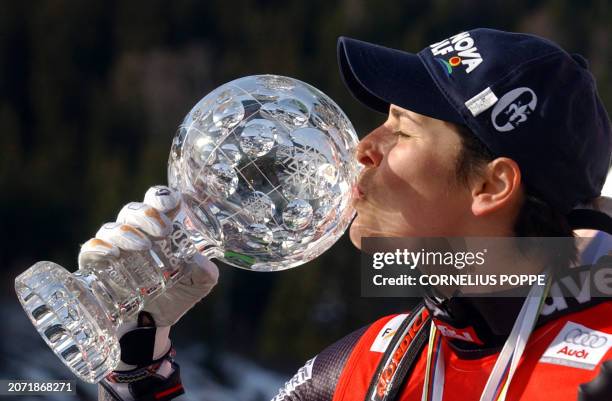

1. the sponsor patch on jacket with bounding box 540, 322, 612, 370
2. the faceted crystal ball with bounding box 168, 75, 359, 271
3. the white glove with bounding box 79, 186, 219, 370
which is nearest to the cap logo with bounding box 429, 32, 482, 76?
the faceted crystal ball with bounding box 168, 75, 359, 271

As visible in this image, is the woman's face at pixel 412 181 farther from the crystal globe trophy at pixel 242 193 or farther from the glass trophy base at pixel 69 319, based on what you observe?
the glass trophy base at pixel 69 319

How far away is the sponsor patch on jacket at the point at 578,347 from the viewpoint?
5.50ft

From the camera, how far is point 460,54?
1798mm

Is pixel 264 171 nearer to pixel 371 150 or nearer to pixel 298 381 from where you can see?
pixel 371 150

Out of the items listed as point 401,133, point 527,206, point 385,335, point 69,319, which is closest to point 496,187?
point 527,206

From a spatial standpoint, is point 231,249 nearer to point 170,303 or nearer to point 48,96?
point 170,303

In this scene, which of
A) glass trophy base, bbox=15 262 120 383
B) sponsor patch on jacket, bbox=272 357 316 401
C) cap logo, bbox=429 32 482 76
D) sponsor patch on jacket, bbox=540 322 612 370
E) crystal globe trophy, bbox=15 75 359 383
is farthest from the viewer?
sponsor patch on jacket, bbox=272 357 316 401

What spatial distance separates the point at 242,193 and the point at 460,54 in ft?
1.60

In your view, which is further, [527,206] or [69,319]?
[69,319]

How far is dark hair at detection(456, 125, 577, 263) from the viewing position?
1793 mm

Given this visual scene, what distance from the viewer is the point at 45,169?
5125 millimetres

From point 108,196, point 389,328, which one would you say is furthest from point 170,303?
point 108,196

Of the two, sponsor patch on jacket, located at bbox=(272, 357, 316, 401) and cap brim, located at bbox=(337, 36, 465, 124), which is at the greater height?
cap brim, located at bbox=(337, 36, 465, 124)

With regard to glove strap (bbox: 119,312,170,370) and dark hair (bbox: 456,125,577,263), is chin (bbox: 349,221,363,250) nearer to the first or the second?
dark hair (bbox: 456,125,577,263)
